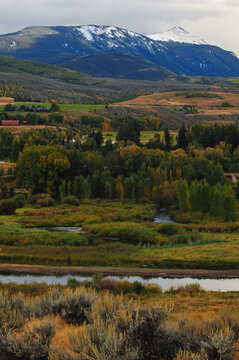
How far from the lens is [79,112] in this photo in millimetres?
179875

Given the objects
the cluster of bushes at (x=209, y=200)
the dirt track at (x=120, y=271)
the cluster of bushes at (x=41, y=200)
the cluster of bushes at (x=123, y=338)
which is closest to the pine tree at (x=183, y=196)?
the cluster of bushes at (x=209, y=200)

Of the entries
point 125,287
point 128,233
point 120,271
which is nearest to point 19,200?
point 128,233

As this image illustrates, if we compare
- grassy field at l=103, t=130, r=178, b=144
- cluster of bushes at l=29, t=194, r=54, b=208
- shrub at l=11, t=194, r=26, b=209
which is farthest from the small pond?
grassy field at l=103, t=130, r=178, b=144

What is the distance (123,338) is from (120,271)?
23532mm

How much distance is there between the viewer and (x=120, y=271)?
3925cm

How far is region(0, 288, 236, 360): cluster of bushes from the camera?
50.1ft

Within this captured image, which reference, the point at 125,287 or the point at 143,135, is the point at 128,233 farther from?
the point at 143,135

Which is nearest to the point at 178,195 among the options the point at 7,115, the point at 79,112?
the point at 7,115

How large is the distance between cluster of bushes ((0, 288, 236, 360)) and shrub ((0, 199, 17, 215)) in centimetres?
4822

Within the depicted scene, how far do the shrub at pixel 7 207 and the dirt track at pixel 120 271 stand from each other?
26.2 metres

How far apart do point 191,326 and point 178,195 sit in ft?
161

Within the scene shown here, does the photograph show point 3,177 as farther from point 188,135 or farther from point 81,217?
point 188,135

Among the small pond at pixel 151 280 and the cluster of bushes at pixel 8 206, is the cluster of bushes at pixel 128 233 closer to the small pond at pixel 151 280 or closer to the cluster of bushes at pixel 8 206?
the small pond at pixel 151 280

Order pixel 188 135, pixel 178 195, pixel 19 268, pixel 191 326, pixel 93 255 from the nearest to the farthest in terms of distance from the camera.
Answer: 1. pixel 191 326
2. pixel 19 268
3. pixel 93 255
4. pixel 178 195
5. pixel 188 135
